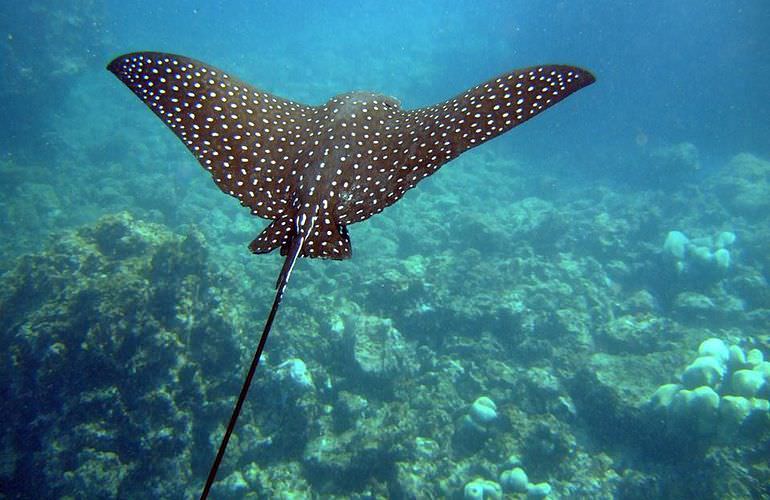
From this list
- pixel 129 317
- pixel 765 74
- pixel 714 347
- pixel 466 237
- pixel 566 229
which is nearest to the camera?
pixel 129 317

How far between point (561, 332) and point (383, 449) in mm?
6428

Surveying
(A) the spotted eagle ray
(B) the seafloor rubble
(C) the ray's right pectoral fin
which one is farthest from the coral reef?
(C) the ray's right pectoral fin

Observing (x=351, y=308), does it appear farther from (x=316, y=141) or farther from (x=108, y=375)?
(x=316, y=141)

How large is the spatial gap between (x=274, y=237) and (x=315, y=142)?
1.25m

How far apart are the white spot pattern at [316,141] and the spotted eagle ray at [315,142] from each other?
0.03 feet

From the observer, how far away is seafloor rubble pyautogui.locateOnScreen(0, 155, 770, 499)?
609cm

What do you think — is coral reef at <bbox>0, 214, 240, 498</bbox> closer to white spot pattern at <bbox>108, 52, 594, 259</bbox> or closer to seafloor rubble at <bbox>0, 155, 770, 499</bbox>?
seafloor rubble at <bbox>0, 155, 770, 499</bbox>

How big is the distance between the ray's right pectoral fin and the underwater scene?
0.02 metres

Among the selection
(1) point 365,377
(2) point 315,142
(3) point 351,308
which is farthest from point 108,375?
(3) point 351,308

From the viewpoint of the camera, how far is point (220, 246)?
45.2 feet

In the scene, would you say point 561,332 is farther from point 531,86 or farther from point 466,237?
point 531,86

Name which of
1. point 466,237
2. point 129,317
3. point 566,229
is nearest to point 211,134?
point 129,317

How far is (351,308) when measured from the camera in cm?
1066

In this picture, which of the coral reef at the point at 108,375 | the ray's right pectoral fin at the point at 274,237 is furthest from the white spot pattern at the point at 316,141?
the coral reef at the point at 108,375
